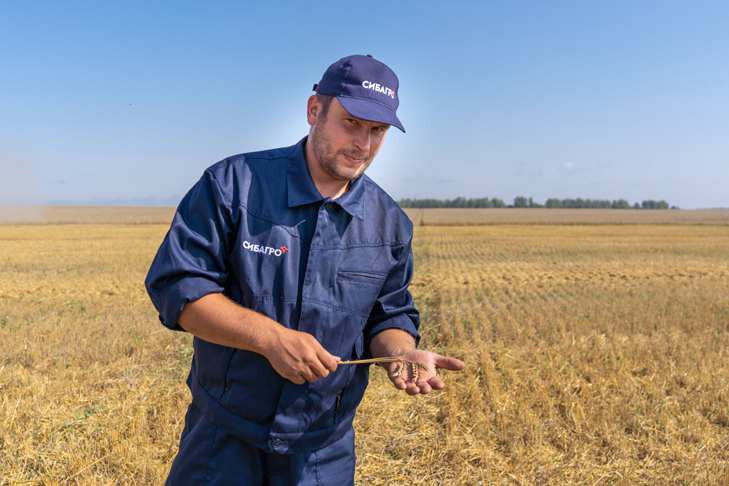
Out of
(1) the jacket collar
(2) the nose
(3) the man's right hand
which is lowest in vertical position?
(3) the man's right hand

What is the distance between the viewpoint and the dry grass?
4.40 metres

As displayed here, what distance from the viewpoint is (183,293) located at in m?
1.85

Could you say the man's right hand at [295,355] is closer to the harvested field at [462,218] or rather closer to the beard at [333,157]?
the beard at [333,157]

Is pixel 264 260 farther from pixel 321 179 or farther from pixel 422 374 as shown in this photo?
pixel 422 374

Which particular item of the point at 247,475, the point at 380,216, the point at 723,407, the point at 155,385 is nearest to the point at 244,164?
the point at 380,216

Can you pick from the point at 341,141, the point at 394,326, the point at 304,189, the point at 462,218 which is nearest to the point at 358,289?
the point at 394,326

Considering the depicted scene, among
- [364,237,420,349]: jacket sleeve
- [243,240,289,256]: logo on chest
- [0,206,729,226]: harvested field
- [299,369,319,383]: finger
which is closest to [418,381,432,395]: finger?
[364,237,420,349]: jacket sleeve

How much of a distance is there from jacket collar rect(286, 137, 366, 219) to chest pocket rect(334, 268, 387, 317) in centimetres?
20

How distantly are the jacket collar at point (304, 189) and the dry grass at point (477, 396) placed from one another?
107 inches

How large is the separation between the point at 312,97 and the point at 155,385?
15.9ft

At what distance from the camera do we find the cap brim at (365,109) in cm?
198

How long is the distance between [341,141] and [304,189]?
0.20 m

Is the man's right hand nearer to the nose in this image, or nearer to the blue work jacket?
the blue work jacket

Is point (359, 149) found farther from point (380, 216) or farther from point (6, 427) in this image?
point (6, 427)
